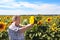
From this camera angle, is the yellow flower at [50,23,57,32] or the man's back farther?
the yellow flower at [50,23,57,32]

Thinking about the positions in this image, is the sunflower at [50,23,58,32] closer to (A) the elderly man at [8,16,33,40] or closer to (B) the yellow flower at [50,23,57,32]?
(B) the yellow flower at [50,23,57,32]

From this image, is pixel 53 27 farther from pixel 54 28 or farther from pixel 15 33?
pixel 15 33

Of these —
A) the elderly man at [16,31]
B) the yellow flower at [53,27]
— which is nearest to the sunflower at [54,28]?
the yellow flower at [53,27]

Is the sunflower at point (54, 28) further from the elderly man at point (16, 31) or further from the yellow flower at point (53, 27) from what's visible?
the elderly man at point (16, 31)

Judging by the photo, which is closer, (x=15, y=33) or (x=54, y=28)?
(x=15, y=33)

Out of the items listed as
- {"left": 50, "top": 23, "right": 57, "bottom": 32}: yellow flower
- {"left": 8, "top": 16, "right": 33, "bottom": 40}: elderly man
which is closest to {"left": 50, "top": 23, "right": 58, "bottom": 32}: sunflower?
{"left": 50, "top": 23, "right": 57, "bottom": 32}: yellow flower

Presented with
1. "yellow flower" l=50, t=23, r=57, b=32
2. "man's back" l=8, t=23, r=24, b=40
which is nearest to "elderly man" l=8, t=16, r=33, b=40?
"man's back" l=8, t=23, r=24, b=40

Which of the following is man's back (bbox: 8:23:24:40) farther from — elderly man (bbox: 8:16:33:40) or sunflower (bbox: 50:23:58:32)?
sunflower (bbox: 50:23:58:32)

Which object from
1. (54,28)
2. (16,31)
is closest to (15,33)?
(16,31)

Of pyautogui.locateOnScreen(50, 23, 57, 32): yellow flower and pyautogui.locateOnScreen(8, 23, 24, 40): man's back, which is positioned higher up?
pyautogui.locateOnScreen(8, 23, 24, 40): man's back

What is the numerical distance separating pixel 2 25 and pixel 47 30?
1.31 meters

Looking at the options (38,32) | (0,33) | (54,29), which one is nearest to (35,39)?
(38,32)

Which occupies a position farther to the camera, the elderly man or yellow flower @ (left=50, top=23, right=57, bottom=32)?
yellow flower @ (left=50, top=23, right=57, bottom=32)

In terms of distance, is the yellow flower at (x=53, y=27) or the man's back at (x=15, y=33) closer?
the man's back at (x=15, y=33)
